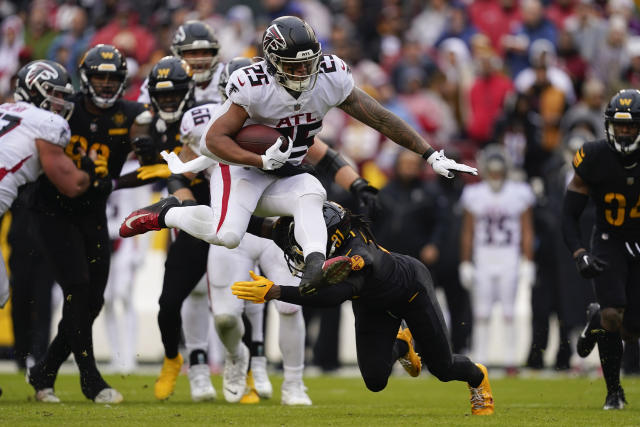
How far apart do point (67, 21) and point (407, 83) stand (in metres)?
5.08

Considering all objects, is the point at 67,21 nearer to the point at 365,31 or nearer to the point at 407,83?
the point at 365,31

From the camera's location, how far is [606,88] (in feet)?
43.1

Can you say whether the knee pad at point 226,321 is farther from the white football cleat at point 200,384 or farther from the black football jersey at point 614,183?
the black football jersey at point 614,183

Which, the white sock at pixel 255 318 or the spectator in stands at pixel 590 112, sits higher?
the spectator in stands at pixel 590 112

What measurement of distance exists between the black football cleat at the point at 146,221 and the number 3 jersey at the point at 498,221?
4937 mm

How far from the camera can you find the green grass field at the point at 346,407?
20.6 ft

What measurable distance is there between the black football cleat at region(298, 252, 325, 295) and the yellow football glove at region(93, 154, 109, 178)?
2.08m

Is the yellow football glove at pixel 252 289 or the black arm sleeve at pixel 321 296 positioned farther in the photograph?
the black arm sleeve at pixel 321 296

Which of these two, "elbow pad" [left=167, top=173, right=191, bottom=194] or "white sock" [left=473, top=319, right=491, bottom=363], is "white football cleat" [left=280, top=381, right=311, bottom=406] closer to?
"elbow pad" [left=167, top=173, right=191, bottom=194]

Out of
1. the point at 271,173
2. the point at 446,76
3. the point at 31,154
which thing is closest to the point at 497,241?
the point at 446,76

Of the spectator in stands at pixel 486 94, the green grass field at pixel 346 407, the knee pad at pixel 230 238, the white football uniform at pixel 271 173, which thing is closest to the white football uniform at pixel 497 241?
the green grass field at pixel 346 407

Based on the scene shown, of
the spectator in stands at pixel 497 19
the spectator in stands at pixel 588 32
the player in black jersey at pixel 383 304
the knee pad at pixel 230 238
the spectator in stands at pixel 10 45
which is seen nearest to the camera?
Result: the player in black jersey at pixel 383 304

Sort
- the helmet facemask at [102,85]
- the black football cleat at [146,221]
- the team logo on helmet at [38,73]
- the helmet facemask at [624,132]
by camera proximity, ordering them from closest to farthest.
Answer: the black football cleat at [146,221], the helmet facemask at [624,132], the team logo on helmet at [38,73], the helmet facemask at [102,85]

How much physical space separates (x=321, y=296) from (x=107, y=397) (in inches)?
85.0
